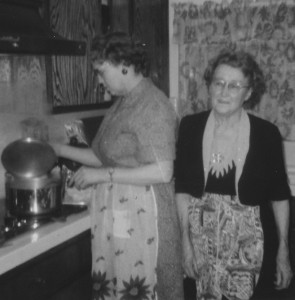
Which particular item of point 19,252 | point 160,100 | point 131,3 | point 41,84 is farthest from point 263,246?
point 131,3

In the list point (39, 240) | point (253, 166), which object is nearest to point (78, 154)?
point (39, 240)

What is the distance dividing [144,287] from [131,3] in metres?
1.59

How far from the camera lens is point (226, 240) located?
5.09 feet

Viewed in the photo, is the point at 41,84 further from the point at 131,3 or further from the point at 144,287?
the point at 144,287

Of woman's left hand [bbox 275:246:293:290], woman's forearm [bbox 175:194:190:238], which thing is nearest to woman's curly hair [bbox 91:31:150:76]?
woman's forearm [bbox 175:194:190:238]

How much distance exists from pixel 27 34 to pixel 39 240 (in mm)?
671

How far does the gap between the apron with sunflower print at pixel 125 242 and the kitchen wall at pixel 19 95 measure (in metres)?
0.56

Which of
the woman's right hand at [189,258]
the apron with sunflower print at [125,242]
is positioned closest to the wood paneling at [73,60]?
the apron with sunflower print at [125,242]

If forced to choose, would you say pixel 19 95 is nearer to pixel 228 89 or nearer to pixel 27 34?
pixel 27 34

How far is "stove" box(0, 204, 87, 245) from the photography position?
59.7 inches

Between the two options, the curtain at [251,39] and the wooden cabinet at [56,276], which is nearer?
the wooden cabinet at [56,276]

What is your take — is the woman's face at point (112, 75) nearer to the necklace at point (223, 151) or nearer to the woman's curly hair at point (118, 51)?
the woman's curly hair at point (118, 51)

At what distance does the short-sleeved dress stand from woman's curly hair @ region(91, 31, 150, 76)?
0.08 m

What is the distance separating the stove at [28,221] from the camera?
1.52 m
